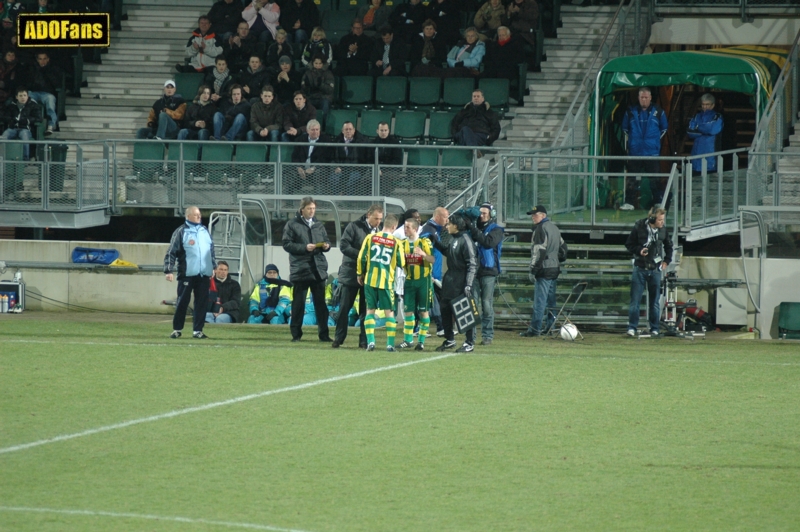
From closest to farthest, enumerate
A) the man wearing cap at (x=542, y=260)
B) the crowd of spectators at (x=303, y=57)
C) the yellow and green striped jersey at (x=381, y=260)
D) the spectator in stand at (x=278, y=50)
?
the yellow and green striped jersey at (x=381, y=260) < the man wearing cap at (x=542, y=260) < the crowd of spectators at (x=303, y=57) < the spectator in stand at (x=278, y=50)

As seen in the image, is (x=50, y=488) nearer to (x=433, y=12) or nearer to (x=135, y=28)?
Answer: (x=433, y=12)

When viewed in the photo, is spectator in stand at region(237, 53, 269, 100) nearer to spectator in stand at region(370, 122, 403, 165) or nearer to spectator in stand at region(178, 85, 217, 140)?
spectator in stand at region(178, 85, 217, 140)

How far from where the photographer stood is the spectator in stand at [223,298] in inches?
772

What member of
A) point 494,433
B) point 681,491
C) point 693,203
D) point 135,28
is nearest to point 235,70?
point 135,28

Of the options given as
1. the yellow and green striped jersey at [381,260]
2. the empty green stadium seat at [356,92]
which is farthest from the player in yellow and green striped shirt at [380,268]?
the empty green stadium seat at [356,92]

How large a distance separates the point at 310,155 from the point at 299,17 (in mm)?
5434

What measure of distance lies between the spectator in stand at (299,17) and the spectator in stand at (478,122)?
16.8ft

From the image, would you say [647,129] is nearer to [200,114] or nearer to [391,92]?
[391,92]

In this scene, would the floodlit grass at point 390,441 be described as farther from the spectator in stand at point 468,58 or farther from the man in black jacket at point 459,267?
the spectator in stand at point 468,58

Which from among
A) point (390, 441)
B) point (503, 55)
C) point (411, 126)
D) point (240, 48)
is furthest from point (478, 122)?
point (390, 441)

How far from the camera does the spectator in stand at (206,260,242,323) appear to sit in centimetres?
1961

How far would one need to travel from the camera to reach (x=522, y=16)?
965 inches

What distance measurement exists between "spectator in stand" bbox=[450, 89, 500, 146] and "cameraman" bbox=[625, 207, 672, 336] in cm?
465

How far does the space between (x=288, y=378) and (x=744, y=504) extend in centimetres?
564
